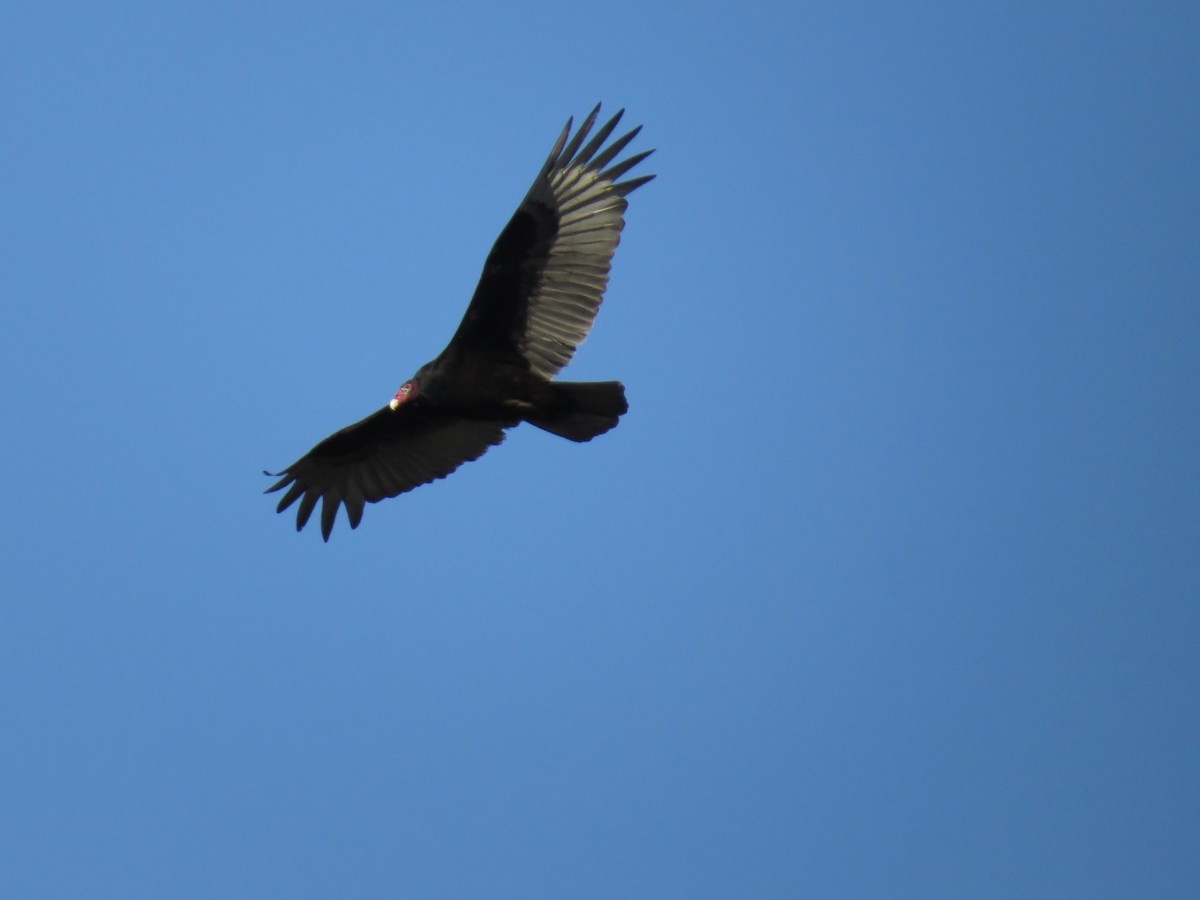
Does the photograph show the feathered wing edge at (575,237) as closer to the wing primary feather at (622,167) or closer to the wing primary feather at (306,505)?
the wing primary feather at (622,167)

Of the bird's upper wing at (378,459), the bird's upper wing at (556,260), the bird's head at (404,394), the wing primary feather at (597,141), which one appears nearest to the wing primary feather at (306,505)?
the bird's upper wing at (378,459)

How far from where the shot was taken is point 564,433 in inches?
473

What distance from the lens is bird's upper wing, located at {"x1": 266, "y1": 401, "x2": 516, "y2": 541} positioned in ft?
43.6

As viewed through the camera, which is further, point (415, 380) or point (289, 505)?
point (289, 505)

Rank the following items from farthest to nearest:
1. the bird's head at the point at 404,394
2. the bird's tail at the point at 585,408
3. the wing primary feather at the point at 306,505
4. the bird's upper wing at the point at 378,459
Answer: the wing primary feather at the point at 306,505 → the bird's upper wing at the point at 378,459 → the bird's head at the point at 404,394 → the bird's tail at the point at 585,408

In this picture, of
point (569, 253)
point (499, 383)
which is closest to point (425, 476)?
point (499, 383)

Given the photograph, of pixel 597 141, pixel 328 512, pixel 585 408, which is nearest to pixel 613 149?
pixel 597 141

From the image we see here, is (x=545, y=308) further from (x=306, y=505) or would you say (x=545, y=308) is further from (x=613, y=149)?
(x=306, y=505)

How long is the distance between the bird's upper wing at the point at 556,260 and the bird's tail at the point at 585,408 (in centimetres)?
36

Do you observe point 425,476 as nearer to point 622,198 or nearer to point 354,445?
point 354,445

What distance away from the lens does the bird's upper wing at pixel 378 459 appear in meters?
13.3

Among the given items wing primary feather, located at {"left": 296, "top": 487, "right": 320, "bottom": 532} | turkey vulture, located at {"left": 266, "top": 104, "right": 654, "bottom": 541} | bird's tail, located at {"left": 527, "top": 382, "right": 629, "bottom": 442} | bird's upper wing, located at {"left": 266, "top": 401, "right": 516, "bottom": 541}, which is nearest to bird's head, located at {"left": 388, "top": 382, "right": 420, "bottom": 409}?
turkey vulture, located at {"left": 266, "top": 104, "right": 654, "bottom": 541}

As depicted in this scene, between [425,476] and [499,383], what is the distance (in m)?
1.69

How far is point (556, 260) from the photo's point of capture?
12.1 meters
